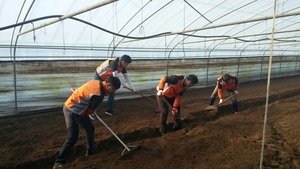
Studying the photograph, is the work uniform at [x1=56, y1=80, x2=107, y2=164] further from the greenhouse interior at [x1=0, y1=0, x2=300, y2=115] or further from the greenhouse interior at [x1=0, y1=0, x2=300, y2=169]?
the greenhouse interior at [x1=0, y1=0, x2=300, y2=115]

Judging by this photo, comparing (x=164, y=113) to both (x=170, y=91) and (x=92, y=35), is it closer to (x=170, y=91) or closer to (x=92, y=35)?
(x=170, y=91)

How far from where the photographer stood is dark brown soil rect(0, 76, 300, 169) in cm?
398

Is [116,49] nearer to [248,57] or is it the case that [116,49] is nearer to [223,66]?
[223,66]

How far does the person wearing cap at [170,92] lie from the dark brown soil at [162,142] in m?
0.51

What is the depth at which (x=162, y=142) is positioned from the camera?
4691 mm

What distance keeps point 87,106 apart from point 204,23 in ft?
23.1

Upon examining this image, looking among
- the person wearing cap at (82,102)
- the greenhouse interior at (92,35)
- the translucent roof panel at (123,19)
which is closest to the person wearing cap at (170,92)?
the person wearing cap at (82,102)

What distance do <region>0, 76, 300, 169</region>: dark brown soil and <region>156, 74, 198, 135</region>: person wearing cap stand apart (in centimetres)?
51

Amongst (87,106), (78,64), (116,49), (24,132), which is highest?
(116,49)

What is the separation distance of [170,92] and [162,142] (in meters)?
1.21

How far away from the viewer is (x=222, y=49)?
1428cm

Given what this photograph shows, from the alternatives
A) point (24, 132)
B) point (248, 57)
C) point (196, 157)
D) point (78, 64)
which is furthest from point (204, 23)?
point (248, 57)

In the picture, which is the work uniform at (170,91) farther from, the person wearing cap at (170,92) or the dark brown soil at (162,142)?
the dark brown soil at (162,142)

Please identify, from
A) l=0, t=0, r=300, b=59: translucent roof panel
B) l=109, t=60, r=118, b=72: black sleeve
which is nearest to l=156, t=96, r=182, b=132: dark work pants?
l=109, t=60, r=118, b=72: black sleeve
